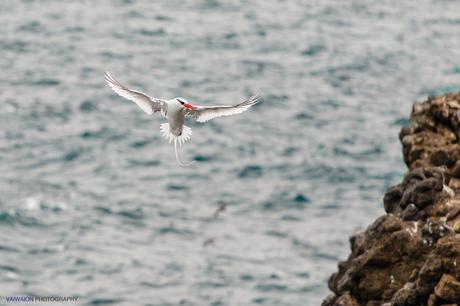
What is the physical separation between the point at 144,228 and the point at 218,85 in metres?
24.2

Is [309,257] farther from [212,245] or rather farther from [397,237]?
[397,237]

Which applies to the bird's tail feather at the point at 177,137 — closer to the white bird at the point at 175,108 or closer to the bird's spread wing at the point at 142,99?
the white bird at the point at 175,108

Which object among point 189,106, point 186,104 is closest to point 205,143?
point 186,104

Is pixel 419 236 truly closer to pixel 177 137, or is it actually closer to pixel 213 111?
pixel 213 111

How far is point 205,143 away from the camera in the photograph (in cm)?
8750

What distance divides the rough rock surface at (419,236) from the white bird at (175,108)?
5.73 metres

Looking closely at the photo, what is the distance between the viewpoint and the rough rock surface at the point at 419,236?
25375mm

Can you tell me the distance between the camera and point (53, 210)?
78312 millimetres

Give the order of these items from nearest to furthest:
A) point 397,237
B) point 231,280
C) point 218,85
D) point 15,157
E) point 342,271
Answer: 1. point 397,237
2. point 342,271
3. point 231,280
4. point 15,157
5. point 218,85

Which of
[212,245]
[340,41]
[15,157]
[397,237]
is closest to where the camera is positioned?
[397,237]

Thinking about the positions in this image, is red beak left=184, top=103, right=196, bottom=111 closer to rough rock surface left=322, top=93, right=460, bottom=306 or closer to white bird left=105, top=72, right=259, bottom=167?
white bird left=105, top=72, right=259, bottom=167

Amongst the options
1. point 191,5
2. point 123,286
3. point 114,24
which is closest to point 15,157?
point 123,286

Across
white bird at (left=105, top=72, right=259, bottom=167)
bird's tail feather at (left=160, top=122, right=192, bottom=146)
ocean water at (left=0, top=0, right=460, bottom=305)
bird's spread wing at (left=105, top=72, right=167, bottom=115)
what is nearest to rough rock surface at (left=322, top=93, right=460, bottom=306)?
white bird at (left=105, top=72, right=259, bottom=167)

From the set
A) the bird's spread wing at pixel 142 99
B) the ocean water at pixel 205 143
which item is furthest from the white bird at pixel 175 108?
the ocean water at pixel 205 143
